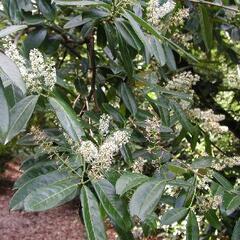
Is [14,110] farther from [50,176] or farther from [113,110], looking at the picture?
[113,110]

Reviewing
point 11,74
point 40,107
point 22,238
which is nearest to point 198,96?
point 40,107

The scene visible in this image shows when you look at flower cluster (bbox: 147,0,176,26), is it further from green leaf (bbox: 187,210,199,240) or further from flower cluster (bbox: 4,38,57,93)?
green leaf (bbox: 187,210,199,240)

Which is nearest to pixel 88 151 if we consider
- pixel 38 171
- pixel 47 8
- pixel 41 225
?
pixel 38 171

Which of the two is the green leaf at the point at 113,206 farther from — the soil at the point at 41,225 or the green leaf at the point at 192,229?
the soil at the point at 41,225

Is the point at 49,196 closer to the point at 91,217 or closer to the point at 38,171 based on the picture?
the point at 91,217

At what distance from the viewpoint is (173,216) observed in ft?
3.39

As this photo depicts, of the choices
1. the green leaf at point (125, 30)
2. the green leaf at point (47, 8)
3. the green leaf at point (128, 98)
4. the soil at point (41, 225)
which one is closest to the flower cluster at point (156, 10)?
the green leaf at point (125, 30)

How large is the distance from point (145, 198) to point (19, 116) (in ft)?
1.02

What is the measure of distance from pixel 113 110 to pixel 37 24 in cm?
49

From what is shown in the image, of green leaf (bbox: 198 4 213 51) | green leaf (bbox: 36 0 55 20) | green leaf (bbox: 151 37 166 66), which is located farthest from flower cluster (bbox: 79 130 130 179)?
green leaf (bbox: 198 4 213 51)

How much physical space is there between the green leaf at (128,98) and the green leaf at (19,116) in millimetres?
483

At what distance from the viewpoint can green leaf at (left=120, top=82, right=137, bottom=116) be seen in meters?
1.40

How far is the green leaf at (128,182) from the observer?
3.03 ft

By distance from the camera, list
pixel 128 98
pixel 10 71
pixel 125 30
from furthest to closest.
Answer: pixel 128 98 < pixel 125 30 < pixel 10 71
